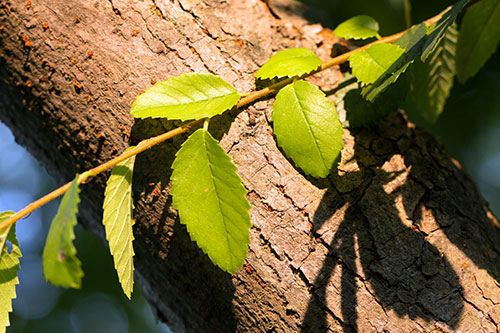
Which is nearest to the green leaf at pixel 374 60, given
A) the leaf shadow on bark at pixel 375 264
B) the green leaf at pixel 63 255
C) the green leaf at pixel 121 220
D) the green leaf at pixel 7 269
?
the leaf shadow on bark at pixel 375 264

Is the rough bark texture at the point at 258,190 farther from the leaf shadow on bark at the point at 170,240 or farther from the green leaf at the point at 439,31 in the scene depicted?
the green leaf at the point at 439,31

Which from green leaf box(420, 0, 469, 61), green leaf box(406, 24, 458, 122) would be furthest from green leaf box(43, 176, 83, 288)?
green leaf box(406, 24, 458, 122)

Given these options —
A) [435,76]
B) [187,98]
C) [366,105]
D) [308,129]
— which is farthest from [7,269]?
[435,76]

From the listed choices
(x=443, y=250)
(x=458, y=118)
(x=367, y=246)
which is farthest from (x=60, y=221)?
(x=458, y=118)

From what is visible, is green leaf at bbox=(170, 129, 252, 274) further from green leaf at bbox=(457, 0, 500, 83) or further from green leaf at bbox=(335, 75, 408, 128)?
green leaf at bbox=(457, 0, 500, 83)

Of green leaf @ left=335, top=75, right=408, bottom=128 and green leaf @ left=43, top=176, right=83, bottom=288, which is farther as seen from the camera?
green leaf @ left=335, top=75, right=408, bottom=128

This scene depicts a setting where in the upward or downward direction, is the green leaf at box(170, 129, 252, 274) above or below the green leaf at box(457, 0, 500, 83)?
above
